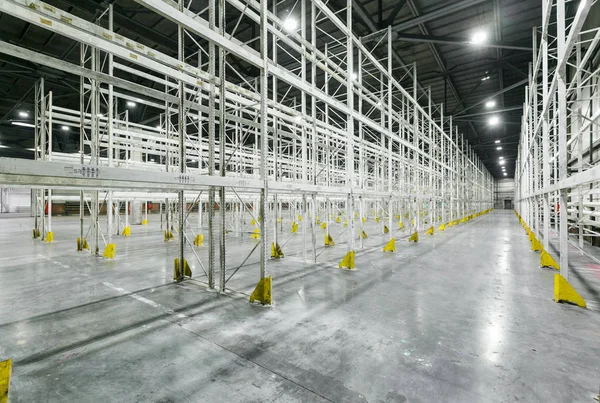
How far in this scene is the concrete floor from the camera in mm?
2664

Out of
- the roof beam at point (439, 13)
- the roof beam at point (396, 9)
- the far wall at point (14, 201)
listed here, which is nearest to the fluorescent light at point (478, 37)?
the roof beam at point (439, 13)

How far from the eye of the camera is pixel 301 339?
11.8ft

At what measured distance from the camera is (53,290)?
5578mm

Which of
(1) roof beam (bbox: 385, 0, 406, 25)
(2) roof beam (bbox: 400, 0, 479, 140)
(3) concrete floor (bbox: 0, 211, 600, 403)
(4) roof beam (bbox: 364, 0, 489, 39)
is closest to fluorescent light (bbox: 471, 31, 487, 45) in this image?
(4) roof beam (bbox: 364, 0, 489, 39)

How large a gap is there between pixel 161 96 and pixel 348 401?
21.3 ft

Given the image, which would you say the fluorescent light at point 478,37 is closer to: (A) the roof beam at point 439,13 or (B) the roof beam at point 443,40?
(B) the roof beam at point 443,40

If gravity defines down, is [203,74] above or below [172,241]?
above

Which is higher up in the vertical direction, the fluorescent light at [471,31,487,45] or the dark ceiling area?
the dark ceiling area

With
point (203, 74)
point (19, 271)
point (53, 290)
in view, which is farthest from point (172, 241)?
point (203, 74)

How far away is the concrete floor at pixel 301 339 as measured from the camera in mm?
2664

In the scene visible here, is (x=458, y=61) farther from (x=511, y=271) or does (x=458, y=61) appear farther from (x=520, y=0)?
(x=511, y=271)

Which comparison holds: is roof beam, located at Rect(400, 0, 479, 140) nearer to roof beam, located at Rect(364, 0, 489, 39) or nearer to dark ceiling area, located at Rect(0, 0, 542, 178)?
dark ceiling area, located at Rect(0, 0, 542, 178)

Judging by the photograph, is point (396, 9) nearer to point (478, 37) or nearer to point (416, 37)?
point (416, 37)

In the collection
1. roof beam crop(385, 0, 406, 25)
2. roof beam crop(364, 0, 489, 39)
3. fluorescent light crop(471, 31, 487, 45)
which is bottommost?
fluorescent light crop(471, 31, 487, 45)
